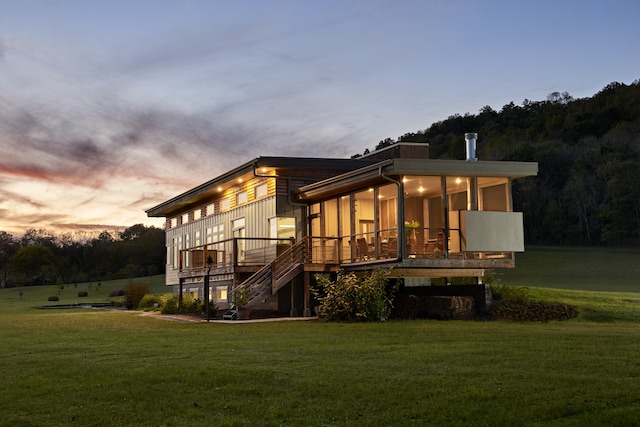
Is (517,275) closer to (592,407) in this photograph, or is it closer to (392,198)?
(392,198)

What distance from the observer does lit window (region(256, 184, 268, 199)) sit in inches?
944

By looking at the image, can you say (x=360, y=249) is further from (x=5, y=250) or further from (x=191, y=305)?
(x=5, y=250)

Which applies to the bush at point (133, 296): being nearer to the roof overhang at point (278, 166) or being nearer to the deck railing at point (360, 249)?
the deck railing at point (360, 249)

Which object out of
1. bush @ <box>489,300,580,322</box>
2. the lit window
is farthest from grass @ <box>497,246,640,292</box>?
the lit window

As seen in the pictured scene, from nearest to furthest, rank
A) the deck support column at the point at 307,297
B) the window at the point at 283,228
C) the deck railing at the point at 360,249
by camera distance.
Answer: the deck railing at the point at 360,249
the deck support column at the point at 307,297
the window at the point at 283,228

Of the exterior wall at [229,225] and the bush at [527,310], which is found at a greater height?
the exterior wall at [229,225]

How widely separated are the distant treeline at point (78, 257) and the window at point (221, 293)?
5285 cm

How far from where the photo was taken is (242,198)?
26141mm

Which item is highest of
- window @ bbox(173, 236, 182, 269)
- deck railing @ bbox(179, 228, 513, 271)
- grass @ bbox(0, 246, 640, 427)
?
window @ bbox(173, 236, 182, 269)

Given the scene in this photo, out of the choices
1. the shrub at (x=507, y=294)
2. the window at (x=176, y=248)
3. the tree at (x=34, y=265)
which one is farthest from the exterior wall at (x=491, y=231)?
the tree at (x=34, y=265)

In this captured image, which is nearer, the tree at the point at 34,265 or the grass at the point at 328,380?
the grass at the point at 328,380

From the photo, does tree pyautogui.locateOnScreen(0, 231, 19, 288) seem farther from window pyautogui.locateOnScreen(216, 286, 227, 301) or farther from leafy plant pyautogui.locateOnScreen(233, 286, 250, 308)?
leafy plant pyautogui.locateOnScreen(233, 286, 250, 308)

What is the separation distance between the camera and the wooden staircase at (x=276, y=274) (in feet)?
65.2

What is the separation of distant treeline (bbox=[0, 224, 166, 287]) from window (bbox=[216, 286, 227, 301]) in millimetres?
52845
